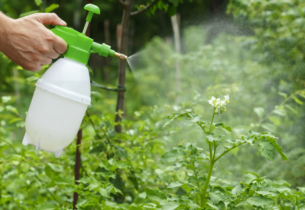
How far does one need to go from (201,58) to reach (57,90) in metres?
2.20

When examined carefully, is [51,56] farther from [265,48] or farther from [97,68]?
[97,68]

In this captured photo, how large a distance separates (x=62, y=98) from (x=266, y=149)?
47cm

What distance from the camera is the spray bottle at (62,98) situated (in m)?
0.70

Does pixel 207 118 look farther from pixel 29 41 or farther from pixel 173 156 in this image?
pixel 29 41

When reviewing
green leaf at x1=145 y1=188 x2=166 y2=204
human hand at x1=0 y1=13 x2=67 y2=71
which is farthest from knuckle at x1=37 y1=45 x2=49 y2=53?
green leaf at x1=145 y1=188 x2=166 y2=204

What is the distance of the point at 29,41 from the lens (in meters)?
0.69

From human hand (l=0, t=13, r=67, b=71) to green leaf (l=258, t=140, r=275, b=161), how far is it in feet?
1.64

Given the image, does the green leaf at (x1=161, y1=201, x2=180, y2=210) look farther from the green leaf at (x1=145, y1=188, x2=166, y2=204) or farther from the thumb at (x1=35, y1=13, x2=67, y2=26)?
the thumb at (x1=35, y1=13, x2=67, y2=26)

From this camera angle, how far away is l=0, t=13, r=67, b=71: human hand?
69 cm

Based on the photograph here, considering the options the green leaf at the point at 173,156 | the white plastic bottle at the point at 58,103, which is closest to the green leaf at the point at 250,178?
the green leaf at the point at 173,156

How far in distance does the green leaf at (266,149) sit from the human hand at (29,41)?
0.50 metres

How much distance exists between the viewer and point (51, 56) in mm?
722

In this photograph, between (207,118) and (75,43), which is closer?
(75,43)

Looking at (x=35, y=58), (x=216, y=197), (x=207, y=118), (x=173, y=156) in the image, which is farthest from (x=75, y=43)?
(x=207, y=118)
